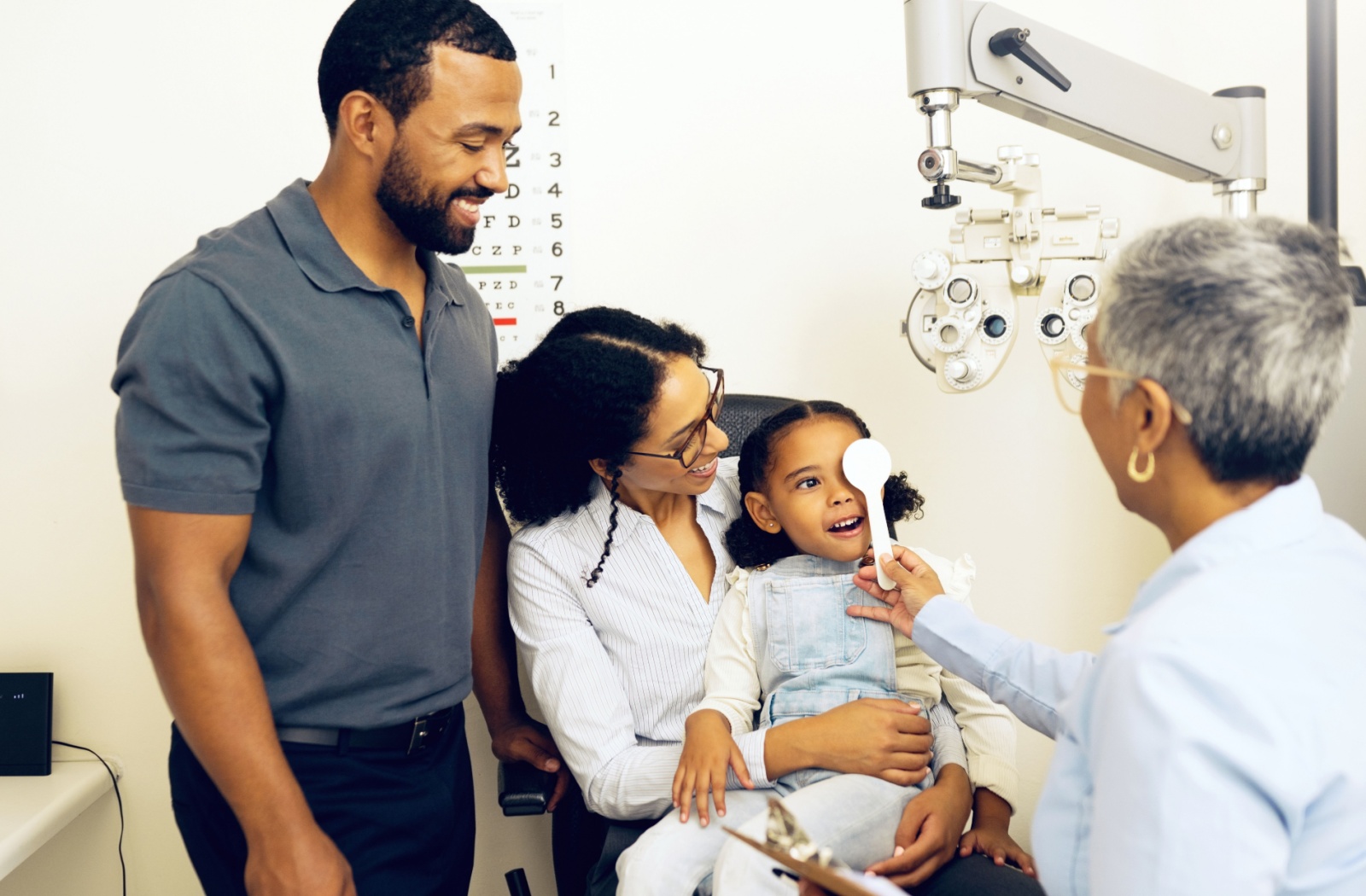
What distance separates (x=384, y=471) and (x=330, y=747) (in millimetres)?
348

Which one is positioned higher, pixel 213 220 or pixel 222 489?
pixel 213 220

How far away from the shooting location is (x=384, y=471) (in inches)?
50.6

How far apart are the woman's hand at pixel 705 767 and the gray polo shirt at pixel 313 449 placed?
33 cm

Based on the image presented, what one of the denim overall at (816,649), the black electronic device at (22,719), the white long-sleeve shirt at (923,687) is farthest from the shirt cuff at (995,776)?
the black electronic device at (22,719)

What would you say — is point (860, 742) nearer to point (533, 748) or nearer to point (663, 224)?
point (533, 748)

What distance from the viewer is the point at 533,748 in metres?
1.61

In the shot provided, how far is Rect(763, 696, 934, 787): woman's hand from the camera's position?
1.39 meters

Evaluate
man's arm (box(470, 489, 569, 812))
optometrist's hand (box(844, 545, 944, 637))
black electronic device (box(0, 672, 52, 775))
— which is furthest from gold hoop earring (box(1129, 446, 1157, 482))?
black electronic device (box(0, 672, 52, 775))

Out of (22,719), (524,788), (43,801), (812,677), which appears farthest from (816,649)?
(22,719)

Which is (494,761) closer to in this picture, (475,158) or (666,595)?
(666,595)

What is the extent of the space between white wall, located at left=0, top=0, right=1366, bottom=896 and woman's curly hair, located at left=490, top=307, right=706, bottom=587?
1.67ft

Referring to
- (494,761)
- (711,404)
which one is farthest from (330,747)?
(494,761)

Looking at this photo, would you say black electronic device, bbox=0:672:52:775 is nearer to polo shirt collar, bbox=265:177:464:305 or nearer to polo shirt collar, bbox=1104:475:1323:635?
polo shirt collar, bbox=265:177:464:305

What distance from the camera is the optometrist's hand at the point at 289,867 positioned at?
1179 mm
